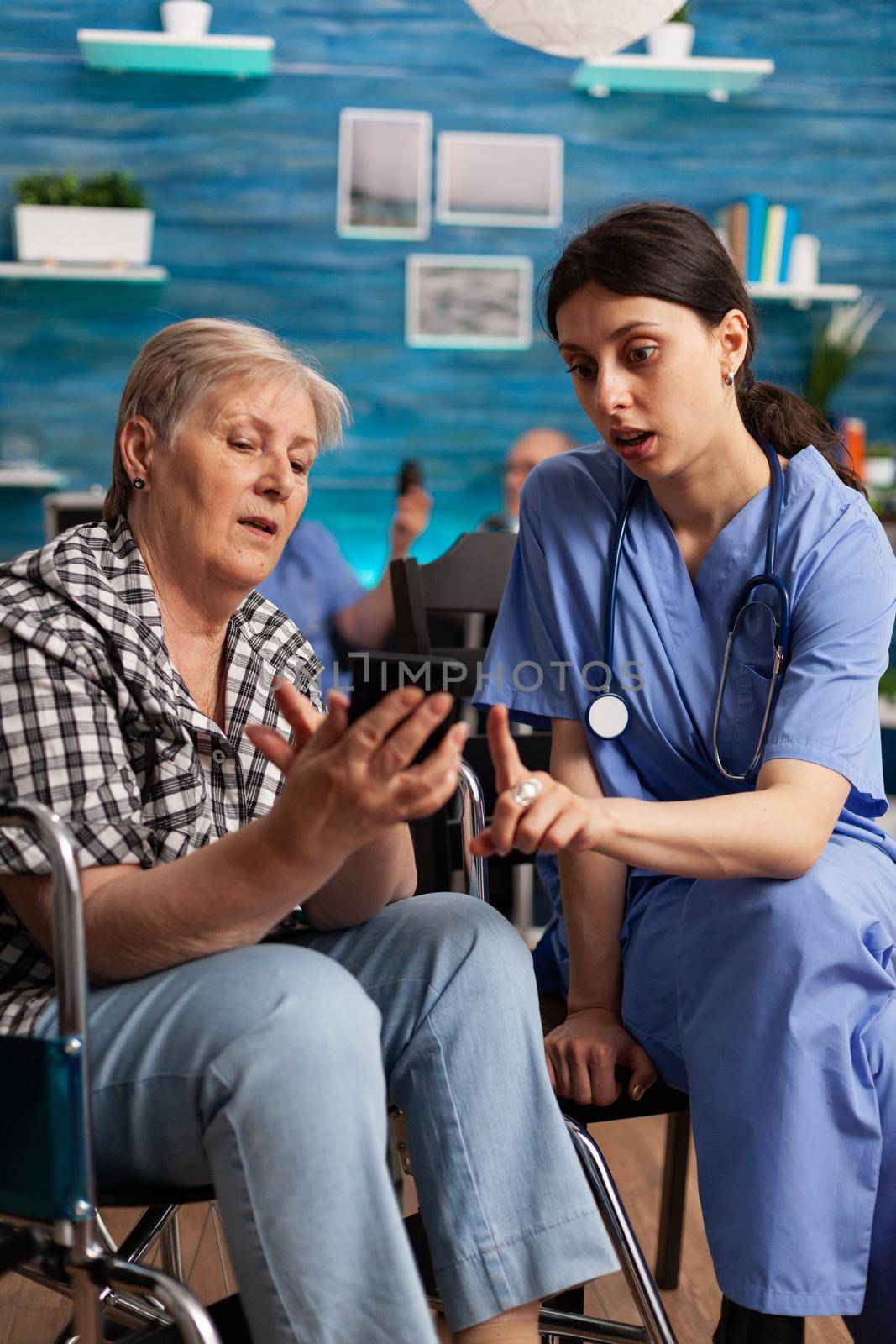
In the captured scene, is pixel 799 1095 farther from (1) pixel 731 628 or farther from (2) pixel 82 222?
(2) pixel 82 222

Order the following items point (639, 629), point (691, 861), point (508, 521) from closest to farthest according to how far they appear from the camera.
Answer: point (691, 861)
point (639, 629)
point (508, 521)

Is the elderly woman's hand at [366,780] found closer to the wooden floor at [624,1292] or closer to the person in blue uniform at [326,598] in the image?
the wooden floor at [624,1292]

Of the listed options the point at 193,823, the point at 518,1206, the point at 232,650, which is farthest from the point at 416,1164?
the point at 232,650

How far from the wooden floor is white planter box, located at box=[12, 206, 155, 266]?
275 cm

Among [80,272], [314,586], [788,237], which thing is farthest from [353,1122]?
[788,237]

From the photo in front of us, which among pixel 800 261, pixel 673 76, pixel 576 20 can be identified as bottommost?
pixel 800 261

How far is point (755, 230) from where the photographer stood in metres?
3.85

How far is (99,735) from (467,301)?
3.24 m

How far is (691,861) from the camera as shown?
109 cm

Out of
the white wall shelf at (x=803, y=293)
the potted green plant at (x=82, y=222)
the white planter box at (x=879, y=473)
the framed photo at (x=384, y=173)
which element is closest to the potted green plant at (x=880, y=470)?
the white planter box at (x=879, y=473)

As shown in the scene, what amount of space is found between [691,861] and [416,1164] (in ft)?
1.09

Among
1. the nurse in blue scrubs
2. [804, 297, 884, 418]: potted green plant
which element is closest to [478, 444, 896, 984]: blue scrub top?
the nurse in blue scrubs

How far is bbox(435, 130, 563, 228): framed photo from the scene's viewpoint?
3.92 meters

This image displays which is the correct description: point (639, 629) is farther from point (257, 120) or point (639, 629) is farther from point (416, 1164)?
point (257, 120)
